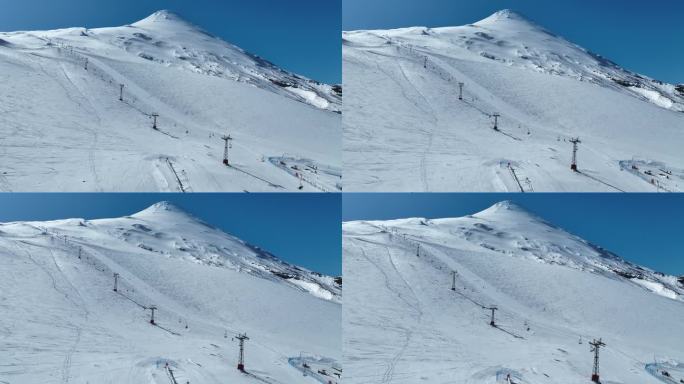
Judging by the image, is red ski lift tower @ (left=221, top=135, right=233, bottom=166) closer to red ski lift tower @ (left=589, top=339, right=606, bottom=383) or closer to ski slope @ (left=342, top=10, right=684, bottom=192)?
ski slope @ (left=342, top=10, right=684, bottom=192)

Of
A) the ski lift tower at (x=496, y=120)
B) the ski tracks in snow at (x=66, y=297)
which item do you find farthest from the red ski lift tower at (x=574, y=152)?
the ski tracks in snow at (x=66, y=297)

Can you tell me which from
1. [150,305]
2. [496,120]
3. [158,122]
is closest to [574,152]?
[496,120]

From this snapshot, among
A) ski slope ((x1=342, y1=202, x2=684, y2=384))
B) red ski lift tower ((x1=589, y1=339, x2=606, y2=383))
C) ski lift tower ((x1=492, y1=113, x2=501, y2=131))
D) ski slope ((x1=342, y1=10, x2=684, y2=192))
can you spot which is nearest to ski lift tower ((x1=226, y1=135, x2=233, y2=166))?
ski slope ((x1=342, y1=10, x2=684, y2=192))

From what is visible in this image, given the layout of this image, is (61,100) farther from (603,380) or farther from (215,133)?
(603,380)

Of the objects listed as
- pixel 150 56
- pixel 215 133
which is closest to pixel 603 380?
pixel 215 133

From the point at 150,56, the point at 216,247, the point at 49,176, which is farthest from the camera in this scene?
the point at 150,56

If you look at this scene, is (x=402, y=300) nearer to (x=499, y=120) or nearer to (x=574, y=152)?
(x=499, y=120)
